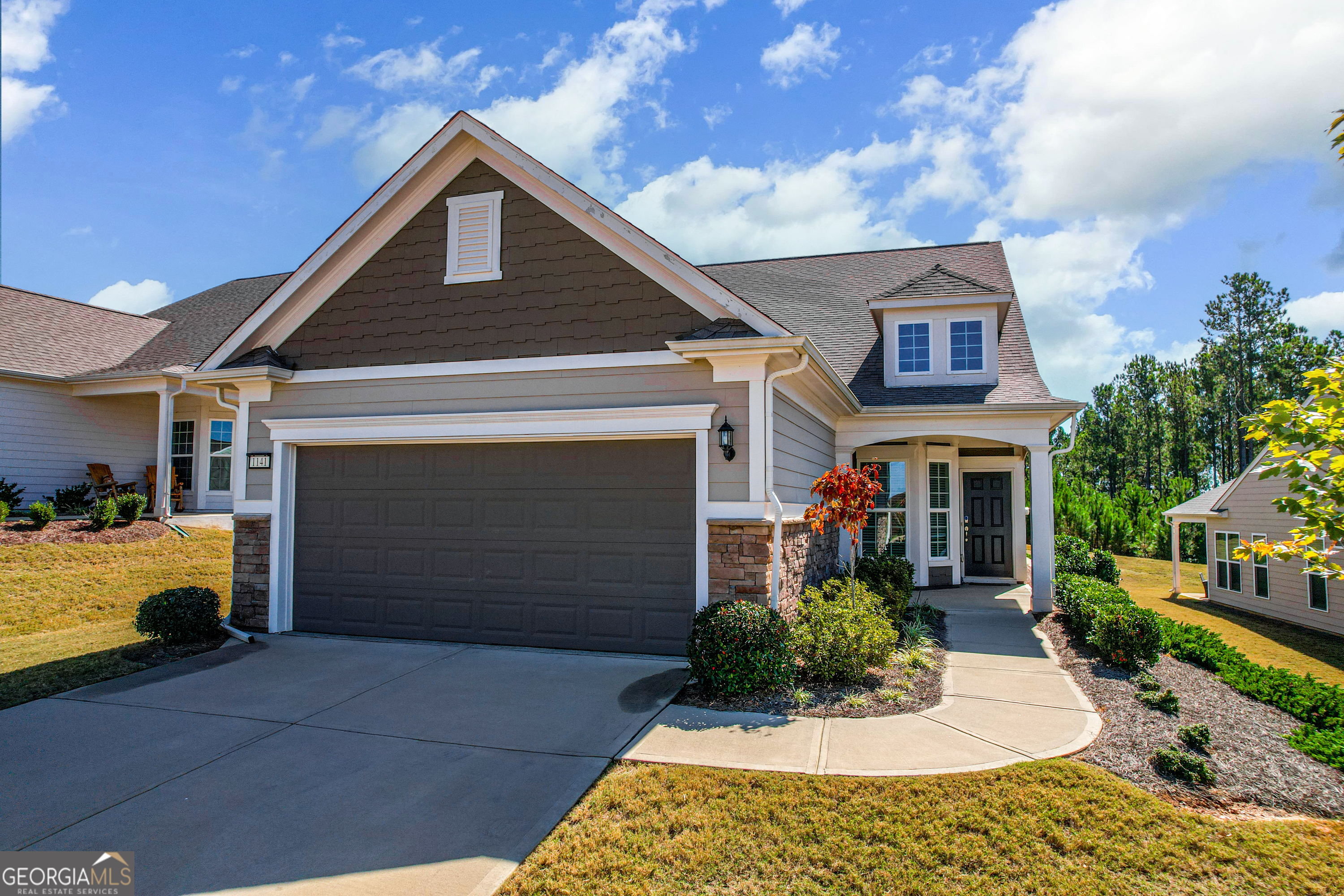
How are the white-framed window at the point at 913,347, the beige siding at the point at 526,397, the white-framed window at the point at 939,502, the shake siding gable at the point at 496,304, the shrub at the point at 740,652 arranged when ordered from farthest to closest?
the white-framed window at the point at 939,502 → the white-framed window at the point at 913,347 → the shake siding gable at the point at 496,304 → the beige siding at the point at 526,397 → the shrub at the point at 740,652

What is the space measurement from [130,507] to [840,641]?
46.5 feet

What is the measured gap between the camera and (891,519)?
522 inches

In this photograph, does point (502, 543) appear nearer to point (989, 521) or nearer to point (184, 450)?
point (989, 521)

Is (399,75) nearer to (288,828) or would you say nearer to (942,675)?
(288,828)

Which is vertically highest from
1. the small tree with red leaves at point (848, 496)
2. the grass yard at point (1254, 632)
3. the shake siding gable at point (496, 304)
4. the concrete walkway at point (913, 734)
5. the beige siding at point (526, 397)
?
the shake siding gable at point (496, 304)

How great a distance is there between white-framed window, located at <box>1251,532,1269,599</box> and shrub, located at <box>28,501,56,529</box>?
74.3 feet

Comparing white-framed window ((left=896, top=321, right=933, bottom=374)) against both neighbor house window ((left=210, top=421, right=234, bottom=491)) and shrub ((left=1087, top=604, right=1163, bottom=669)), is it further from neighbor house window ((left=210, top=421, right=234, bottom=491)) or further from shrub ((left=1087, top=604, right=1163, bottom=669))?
neighbor house window ((left=210, top=421, right=234, bottom=491))

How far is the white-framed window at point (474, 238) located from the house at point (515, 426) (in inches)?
1.0

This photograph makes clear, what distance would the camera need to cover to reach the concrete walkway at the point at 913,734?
5.00m

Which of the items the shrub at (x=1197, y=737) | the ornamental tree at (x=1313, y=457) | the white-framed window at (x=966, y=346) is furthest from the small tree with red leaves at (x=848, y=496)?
the white-framed window at (x=966, y=346)

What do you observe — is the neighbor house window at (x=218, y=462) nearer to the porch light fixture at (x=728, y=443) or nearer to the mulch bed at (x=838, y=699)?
the porch light fixture at (x=728, y=443)

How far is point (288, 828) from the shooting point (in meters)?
4.15

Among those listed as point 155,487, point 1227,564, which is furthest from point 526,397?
point 1227,564

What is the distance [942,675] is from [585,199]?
648 cm
